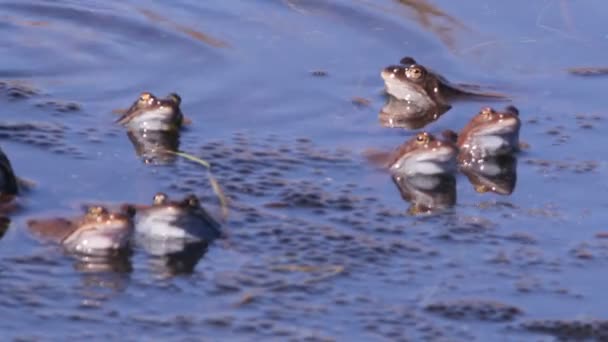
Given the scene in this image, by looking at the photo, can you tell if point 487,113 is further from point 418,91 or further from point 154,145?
point 154,145

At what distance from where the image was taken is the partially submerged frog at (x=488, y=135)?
26.8 feet

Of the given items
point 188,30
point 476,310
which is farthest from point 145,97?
point 476,310

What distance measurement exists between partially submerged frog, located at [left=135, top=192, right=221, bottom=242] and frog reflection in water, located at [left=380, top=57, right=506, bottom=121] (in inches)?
95.8

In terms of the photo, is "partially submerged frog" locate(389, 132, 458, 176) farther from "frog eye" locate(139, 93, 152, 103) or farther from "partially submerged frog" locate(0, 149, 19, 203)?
"partially submerged frog" locate(0, 149, 19, 203)

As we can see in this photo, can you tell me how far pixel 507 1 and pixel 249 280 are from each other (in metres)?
4.78

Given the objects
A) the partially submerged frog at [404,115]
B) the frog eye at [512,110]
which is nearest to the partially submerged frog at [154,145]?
the partially submerged frog at [404,115]

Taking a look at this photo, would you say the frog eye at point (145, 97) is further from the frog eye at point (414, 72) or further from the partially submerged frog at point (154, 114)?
the frog eye at point (414, 72)

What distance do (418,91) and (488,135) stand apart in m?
1.04

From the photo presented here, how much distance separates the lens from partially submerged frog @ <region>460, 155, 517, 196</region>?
26.0 ft

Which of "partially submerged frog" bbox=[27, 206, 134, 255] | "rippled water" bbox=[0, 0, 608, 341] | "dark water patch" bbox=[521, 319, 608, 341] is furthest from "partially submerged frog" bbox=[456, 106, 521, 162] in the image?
"partially submerged frog" bbox=[27, 206, 134, 255]

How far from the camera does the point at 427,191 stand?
781 cm

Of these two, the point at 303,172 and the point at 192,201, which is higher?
the point at 303,172

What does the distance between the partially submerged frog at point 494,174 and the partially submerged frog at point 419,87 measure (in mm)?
946

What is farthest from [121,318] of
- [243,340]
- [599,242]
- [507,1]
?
[507,1]
